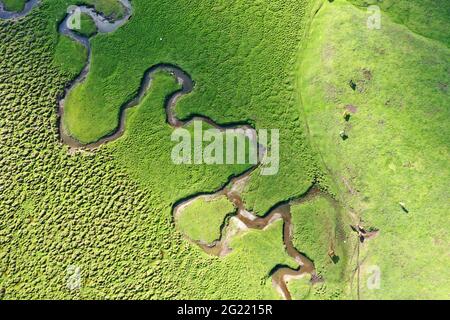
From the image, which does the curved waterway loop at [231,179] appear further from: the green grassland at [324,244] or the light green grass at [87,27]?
the green grassland at [324,244]

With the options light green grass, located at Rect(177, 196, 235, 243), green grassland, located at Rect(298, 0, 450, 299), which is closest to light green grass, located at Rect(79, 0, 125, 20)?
green grassland, located at Rect(298, 0, 450, 299)

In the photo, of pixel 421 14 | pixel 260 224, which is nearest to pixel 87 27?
pixel 260 224

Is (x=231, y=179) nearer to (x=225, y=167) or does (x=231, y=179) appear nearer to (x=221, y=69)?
(x=225, y=167)

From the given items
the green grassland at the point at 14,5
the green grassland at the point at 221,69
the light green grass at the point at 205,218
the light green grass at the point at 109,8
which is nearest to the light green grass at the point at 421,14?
the green grassland at the point at 221,69

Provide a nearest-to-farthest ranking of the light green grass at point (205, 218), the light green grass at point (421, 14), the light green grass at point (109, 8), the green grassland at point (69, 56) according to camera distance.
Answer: the light green grass at point (205, 218), the light green grass at point (421, 14), the green grassland at point (69, 56), the light green grass at point (109, 8)

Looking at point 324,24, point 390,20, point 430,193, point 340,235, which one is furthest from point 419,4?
point 340,235
